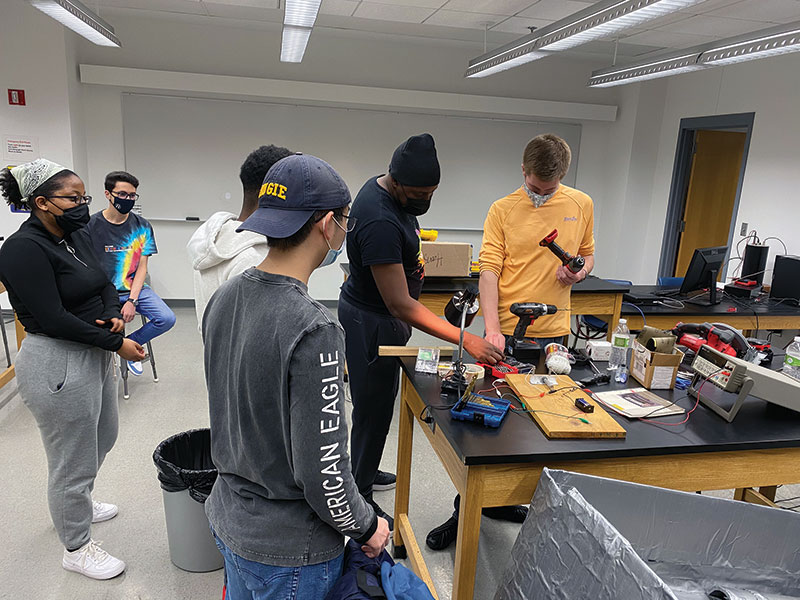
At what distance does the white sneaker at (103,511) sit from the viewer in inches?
94.5

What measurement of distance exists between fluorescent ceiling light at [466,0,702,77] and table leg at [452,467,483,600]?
277 cm

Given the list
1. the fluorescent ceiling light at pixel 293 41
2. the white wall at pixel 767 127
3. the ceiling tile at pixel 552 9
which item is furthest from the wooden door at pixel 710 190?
the fluorescent ceiling light at pixel 293 41

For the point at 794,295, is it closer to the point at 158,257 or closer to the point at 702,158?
the point at 702,158

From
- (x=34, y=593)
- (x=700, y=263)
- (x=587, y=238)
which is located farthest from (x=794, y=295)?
(x=34, y=593)

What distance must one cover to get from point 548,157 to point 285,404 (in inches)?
64.7

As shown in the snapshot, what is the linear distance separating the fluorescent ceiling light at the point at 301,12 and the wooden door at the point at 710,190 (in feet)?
14.4

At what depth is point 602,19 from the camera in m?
3.34

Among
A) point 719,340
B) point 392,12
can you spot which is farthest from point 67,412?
point 392,12

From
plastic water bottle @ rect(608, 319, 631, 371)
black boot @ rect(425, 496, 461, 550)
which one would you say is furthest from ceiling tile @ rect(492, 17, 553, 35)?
black boot @ rect(425, 496, 461, 550)

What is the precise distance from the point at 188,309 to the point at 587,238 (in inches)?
187

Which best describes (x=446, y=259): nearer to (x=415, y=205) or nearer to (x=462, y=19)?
(x=415, y=205)

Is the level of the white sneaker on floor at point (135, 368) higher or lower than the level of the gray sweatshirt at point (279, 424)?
lower

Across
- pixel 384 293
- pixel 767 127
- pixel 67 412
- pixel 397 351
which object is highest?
pixel 767 127

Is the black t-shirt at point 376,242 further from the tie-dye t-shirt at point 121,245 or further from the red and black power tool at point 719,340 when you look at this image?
the tie-dye t-shirt at point 121,245
